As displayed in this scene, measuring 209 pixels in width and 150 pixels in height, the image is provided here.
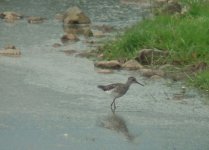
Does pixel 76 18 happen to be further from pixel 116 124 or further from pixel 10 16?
pixel 116 124

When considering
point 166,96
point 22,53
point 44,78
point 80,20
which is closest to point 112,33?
point 80,20

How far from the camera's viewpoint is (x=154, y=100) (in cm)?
1272

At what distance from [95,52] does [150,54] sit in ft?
5.51

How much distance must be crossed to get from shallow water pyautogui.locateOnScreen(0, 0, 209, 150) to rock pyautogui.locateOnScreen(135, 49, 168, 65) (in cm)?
55

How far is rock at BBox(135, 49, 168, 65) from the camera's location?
49.4 ft

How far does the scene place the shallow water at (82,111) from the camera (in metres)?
10.5

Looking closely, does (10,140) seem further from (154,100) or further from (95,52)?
(95,52)

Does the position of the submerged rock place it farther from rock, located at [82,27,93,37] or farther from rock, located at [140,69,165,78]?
rock, located at [82,27,93,37]

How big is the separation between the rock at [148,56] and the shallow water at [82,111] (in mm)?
550

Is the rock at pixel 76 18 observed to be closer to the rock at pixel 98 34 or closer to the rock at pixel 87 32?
the rock at pixel 87 32

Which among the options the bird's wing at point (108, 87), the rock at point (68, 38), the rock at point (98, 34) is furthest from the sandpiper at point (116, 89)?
the rock at point (98, 34)

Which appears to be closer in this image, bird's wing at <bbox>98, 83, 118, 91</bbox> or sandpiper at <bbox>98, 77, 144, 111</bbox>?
sandpiper at <bbox>98, 77, 144, 111</bbox>

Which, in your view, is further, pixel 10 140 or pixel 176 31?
pixel 176 31

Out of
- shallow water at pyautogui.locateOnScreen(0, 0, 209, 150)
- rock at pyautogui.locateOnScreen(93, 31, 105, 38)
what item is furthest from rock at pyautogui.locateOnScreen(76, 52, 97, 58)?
rock at pyautogui.locateOnScreen(93, 31, 105, 38)
